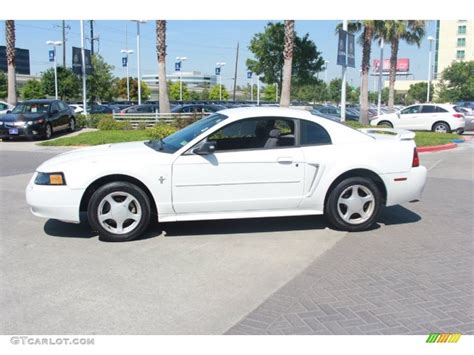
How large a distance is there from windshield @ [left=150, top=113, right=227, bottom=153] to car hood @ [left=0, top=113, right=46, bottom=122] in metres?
13.9

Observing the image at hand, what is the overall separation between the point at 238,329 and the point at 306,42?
27.3 m

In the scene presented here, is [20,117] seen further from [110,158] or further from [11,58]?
[110,158]

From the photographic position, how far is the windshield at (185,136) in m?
5.73

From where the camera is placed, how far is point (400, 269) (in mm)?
4672

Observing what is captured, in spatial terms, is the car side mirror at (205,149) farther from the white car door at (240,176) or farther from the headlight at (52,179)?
the headlight at (52,179)

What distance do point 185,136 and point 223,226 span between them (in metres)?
1.29

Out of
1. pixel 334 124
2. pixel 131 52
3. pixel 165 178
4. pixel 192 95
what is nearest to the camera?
pixel 165 178

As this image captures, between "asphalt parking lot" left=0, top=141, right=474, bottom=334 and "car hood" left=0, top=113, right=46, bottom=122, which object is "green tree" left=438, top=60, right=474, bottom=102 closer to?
"car hood" left=0, top=113, right=46, bottom=122

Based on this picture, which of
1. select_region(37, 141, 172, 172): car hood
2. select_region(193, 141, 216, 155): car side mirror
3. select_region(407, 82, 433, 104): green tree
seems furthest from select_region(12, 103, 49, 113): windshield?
select_region(407, 82, 433, 104): green tree

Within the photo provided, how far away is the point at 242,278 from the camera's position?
14.6 feet

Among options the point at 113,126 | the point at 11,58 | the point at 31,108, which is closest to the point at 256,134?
the point at 31,108

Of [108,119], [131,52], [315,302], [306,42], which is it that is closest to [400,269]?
[315,302]

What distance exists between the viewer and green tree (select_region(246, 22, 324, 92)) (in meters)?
28.5

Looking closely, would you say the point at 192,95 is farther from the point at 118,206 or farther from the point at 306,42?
the point at 118,206
